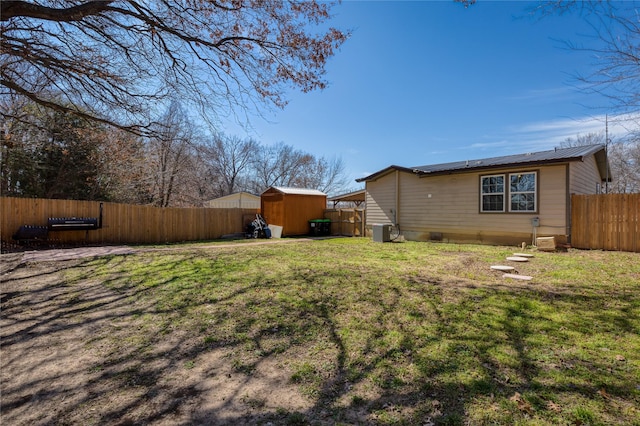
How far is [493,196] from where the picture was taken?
10.6m

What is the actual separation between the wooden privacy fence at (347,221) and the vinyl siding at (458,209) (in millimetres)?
821

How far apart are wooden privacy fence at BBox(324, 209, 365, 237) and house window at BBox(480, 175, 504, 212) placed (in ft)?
19.0

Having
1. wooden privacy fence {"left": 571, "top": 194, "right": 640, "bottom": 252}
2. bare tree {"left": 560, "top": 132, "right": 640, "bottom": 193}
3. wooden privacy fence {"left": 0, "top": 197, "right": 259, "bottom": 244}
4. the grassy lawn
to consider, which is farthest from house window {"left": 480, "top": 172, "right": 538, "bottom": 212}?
bare tree {"left": 560, "top": 132, "right": 640, "bottom": 193}

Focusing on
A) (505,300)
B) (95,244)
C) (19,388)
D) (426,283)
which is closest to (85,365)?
(19,388)

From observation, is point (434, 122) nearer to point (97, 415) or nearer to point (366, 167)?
point (97, 415)

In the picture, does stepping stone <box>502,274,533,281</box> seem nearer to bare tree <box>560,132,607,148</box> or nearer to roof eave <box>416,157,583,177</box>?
roof eave <box>416,157,583,177</box>

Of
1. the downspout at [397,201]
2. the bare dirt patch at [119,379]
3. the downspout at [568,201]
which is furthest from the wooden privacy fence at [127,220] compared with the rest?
the downspout at [568,201]

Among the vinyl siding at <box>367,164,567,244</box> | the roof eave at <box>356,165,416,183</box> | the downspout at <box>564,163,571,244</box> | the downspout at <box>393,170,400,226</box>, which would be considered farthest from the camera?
the downspout at <box>393,170,400,226</box>

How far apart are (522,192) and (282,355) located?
10199 mm

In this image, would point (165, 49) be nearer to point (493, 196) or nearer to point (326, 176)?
point (493, 196)

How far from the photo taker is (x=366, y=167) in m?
35.7

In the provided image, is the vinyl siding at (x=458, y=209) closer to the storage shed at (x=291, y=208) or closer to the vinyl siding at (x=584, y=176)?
the vinyl siding at (x=584, y=176)

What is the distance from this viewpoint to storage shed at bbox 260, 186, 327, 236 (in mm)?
15445

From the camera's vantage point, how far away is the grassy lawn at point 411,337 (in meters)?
2.05
